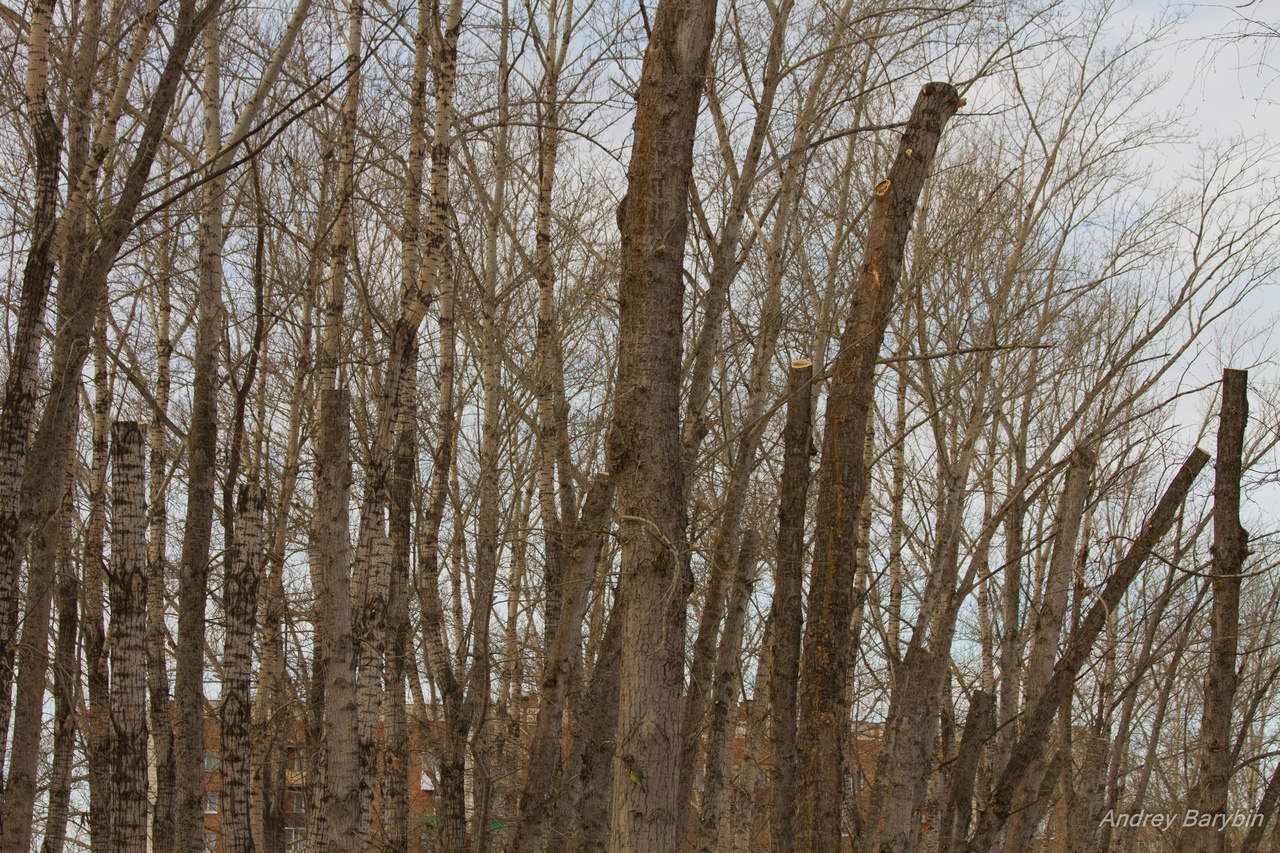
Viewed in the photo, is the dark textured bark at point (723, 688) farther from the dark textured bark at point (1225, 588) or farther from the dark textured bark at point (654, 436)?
the dark textured bark at point (1225, 588)

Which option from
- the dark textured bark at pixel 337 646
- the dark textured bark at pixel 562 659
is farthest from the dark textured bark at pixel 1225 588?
the dark textured bark at pixel 337 646

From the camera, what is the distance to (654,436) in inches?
146

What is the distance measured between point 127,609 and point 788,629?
3.94 m

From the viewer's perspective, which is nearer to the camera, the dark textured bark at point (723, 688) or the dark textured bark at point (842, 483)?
the dark textured bark at point (842, 483)

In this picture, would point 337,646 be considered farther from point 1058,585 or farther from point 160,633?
point 1058,585

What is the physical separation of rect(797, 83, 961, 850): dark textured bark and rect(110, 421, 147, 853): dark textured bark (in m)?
3.95

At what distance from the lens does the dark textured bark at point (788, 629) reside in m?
4.99

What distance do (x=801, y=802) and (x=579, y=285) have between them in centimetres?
760

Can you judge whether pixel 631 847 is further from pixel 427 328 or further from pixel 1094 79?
pixel 1094 79

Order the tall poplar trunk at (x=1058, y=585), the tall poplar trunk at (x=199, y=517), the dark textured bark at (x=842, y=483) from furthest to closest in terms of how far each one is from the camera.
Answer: the tall poplar trunk at (x=1058, y=585) → the tall poplar trunk at (x=199, y=517) → the dark textured bark at (x=842, y=483)

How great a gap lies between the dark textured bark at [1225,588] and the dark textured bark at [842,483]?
360cm

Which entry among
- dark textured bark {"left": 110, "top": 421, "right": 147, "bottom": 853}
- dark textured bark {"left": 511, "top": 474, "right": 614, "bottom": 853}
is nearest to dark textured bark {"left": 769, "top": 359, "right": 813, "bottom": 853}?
dark textured bark {"left": 511, "top": 474, "right": 614, "bottom": 853}

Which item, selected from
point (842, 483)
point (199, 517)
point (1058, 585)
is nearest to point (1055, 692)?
point (1058, 585)

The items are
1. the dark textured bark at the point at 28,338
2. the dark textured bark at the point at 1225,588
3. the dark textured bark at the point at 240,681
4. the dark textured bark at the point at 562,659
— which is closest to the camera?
the dark textured bark at the point at 28,338
